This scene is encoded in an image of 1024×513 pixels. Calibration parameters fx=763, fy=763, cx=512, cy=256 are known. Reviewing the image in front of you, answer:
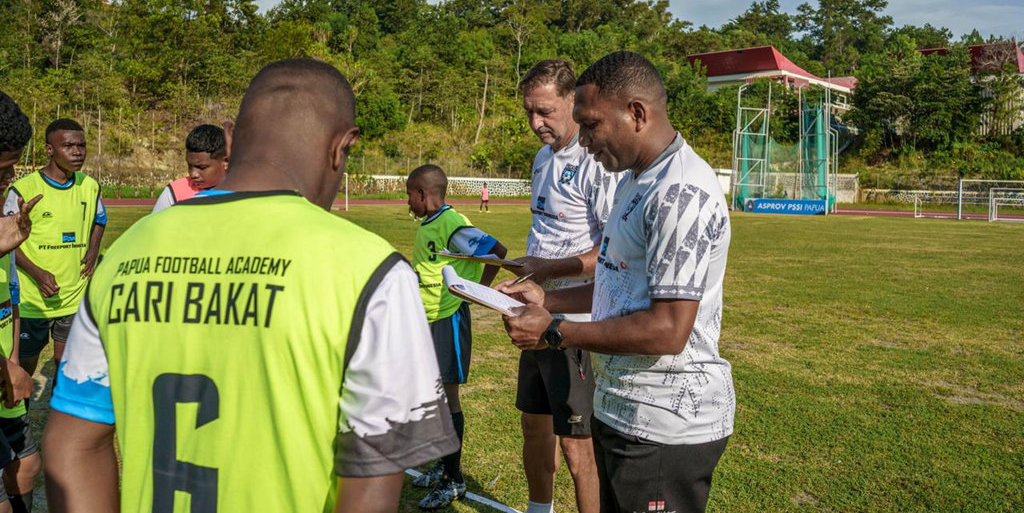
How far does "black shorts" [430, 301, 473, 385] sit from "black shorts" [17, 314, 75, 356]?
2.90 m

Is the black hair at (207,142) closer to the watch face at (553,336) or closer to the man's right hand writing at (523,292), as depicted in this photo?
the man's right hand writing at (523,292)

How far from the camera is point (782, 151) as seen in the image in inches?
1666

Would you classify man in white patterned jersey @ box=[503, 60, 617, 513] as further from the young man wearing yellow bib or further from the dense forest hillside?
the dense forest hillside

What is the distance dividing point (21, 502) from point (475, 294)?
3111 mm

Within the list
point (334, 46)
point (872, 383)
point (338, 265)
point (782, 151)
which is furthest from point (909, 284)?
point (334, 46)

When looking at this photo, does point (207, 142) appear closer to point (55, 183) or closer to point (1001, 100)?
point (55, 183)

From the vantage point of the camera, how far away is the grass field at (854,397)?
5066 mm

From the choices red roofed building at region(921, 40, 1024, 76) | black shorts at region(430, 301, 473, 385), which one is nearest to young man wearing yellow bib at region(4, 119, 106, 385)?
black shorts at region(430, 301, 473, 385)

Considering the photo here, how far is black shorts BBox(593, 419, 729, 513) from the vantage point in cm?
263

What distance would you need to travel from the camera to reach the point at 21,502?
4.04m

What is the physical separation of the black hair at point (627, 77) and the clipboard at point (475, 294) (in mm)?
838

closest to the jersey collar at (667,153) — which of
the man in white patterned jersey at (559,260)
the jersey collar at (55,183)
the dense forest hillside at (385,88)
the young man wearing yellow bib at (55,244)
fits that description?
the man in white patterned jersey at (559,260)

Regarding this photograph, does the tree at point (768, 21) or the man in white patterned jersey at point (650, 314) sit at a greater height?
the tree at point (768, 21)

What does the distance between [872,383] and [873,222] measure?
95.2 ft
